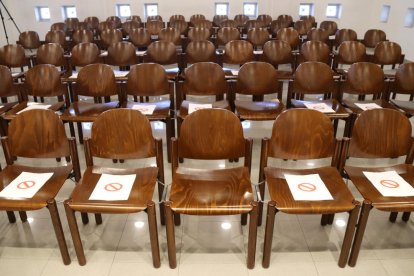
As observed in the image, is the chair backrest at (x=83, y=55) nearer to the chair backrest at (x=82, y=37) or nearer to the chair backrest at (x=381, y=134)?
the chair backrest at (x=82, y=37)

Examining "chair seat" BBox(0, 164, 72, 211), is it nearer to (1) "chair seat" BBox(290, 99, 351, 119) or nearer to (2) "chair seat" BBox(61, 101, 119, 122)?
(2) "chair seat" BBox(61, 101, 119, 122)

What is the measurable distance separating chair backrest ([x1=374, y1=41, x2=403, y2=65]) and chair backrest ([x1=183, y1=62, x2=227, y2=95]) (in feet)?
8.35

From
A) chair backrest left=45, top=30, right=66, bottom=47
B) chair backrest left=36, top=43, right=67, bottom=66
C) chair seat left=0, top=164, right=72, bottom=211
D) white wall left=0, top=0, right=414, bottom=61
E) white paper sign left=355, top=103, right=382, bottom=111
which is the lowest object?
chair seat left=0, top=164, right=72, bottom=211

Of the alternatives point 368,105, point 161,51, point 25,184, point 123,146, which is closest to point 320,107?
point 368,105

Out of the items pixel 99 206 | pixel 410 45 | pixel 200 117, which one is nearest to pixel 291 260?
pixel 200 117

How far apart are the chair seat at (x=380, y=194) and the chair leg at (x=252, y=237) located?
63 cm

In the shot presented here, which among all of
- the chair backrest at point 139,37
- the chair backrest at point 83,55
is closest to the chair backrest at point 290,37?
the chair backrest at point 139,37

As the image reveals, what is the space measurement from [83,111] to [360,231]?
2338mm

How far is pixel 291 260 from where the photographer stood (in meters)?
2.08

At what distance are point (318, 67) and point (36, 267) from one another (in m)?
2.80

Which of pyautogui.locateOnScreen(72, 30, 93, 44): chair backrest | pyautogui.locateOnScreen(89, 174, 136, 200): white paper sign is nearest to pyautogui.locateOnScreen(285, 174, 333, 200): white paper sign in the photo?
pyautogui.locateOnScreen(89, 174, 136, 200): white paper sign

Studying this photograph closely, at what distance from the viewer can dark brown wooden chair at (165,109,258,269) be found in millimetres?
1856

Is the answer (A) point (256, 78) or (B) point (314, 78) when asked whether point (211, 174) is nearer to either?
(A) point (256, 78)

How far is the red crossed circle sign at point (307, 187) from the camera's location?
6.41 feet
